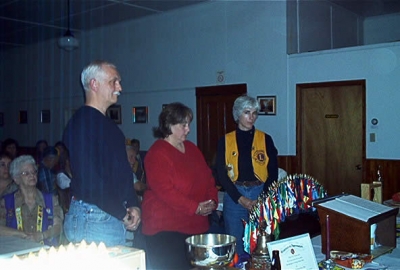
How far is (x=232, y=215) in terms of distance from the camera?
3.20 meters

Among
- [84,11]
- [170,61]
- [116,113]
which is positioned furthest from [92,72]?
[116,113]

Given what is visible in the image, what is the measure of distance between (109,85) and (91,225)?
0.68 m

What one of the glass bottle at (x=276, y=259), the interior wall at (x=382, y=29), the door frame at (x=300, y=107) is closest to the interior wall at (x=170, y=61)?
the door frame at (x=300, y=107)

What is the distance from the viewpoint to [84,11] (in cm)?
748

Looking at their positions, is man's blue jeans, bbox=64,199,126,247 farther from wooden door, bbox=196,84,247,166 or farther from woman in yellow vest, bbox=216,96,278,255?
wooden door, bbox=196,84,247,166

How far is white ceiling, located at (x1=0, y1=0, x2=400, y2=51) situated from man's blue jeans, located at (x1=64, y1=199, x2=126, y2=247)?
17.8ft

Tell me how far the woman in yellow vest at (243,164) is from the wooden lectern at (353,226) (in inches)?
46.3

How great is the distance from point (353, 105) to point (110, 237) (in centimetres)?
473

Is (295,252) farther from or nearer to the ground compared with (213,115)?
nearer to the ground

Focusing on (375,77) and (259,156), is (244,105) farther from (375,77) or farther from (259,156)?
(375,77)

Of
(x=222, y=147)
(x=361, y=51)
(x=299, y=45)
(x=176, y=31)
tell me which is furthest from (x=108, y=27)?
(x=222, y=147)

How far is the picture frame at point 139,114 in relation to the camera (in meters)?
8.06

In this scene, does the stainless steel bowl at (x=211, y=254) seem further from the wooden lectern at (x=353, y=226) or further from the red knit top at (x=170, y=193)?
the red knit top at (x=170, y=193)

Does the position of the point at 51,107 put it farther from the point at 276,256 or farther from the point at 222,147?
the point at 276,256
